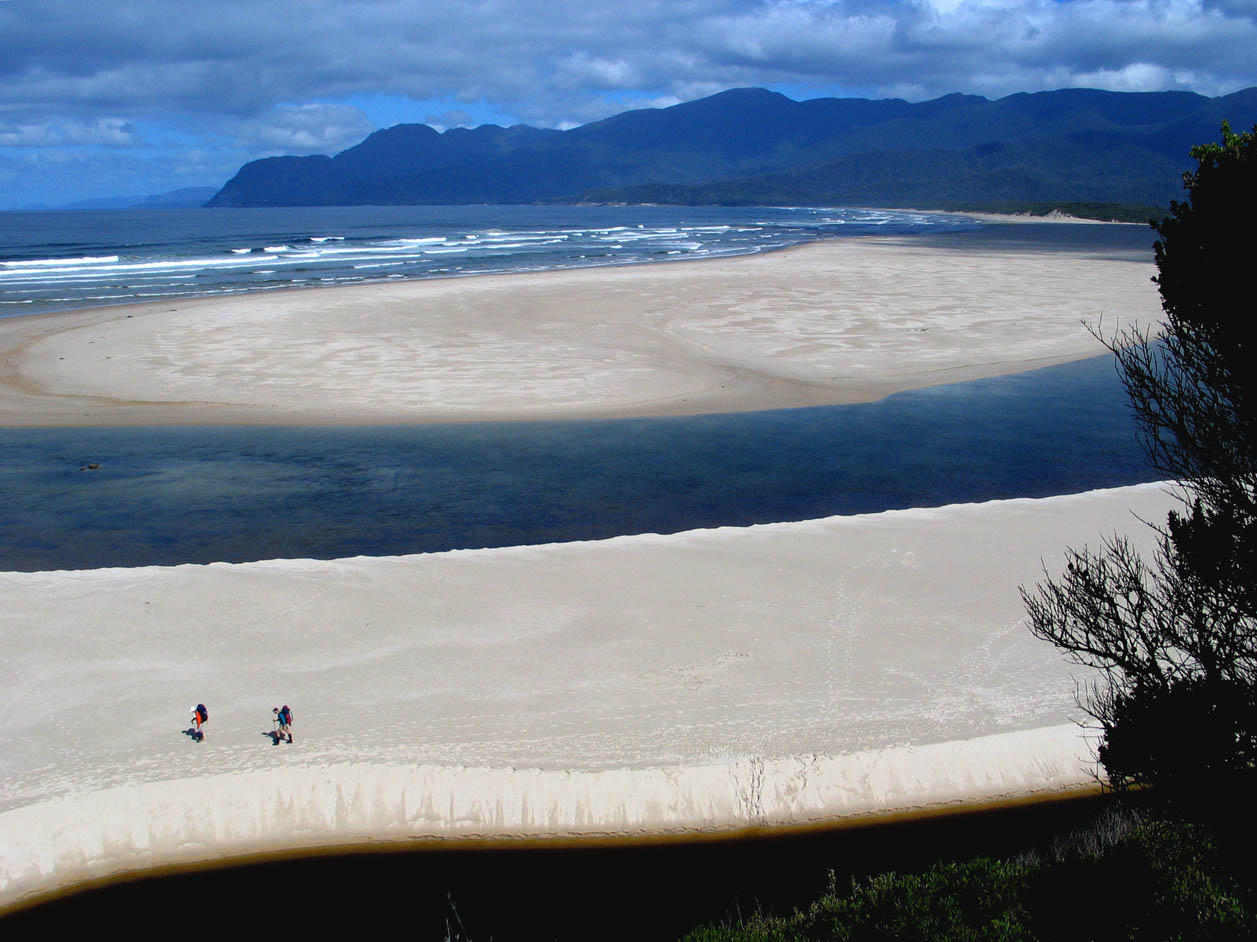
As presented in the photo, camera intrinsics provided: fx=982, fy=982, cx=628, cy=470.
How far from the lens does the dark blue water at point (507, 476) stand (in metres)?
15.8

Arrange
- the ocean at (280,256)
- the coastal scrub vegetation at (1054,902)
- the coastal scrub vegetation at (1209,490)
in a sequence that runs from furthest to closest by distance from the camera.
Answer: the ocean at (280,256) → the coastal scrub vegetation at (1054,902) → the coastal scrub vegetation at (1209,490)

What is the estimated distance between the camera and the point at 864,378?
27.6 metres

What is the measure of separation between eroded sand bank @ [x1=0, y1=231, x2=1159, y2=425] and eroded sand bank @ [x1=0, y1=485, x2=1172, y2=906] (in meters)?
11.3

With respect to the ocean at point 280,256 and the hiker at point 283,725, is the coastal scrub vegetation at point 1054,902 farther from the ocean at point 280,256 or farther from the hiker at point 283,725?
the ocean at point 280,256

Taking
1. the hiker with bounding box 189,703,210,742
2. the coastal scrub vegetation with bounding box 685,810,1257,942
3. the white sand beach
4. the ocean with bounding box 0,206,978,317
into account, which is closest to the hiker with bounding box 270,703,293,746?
the white sand beach

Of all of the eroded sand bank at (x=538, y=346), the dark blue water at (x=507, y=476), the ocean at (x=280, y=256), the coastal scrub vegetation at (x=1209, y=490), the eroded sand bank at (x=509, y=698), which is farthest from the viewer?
the ocean at (x=280, y=256)

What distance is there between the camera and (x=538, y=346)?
103ft

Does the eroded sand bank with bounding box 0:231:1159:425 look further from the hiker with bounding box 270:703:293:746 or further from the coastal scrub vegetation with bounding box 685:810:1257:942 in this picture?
the coastal scrub vegetation with bounding box 685:810:1257:942

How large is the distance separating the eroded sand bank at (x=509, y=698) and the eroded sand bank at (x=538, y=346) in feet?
37.0

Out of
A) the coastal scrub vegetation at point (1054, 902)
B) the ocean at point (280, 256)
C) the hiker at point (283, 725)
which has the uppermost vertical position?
the ocean at point (280, 256)

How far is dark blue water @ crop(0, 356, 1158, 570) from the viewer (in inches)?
623

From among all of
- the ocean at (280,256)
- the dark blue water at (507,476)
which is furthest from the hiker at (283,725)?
the ocean at (280,256)

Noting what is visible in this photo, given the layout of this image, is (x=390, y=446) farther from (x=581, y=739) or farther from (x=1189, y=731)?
(x=1189, y=731)

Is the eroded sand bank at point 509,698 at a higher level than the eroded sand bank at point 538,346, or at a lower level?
lower
